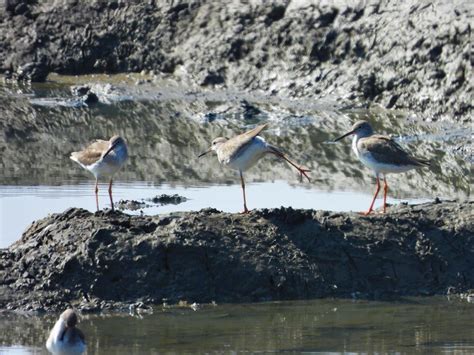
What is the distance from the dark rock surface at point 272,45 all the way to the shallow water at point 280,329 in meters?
9.15

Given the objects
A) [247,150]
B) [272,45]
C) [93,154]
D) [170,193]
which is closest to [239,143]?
[247,150]

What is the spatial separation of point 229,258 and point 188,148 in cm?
770

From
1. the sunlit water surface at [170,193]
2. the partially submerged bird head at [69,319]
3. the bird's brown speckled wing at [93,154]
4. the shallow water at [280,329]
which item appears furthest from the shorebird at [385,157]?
the partially submerged bird head at [69,319]

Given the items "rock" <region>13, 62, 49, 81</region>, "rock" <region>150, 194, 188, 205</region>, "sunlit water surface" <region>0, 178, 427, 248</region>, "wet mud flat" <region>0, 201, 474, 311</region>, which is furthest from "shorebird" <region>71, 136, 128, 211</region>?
"rock" <region>13, 62, 49, 81</region>

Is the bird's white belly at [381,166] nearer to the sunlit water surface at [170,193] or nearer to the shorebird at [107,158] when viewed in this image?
the sunlit water surface at [170,193]

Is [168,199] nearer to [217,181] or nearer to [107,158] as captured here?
[217,181]

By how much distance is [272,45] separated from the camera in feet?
77.4

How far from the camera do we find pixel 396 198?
15.5 meters

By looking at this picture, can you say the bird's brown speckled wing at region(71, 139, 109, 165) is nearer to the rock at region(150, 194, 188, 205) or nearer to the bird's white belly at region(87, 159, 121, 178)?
the bird's white belly at region(87, 159, 121, 178)

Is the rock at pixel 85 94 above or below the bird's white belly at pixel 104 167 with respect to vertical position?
above

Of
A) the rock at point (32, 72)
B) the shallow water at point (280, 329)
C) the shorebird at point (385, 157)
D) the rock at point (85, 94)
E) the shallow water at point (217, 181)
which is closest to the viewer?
the shallow water at point (280, 329)

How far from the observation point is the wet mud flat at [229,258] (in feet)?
37.7

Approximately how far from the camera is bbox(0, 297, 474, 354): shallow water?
405 inches

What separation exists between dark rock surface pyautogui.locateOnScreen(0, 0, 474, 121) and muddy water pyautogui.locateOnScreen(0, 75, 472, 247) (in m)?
0.49
